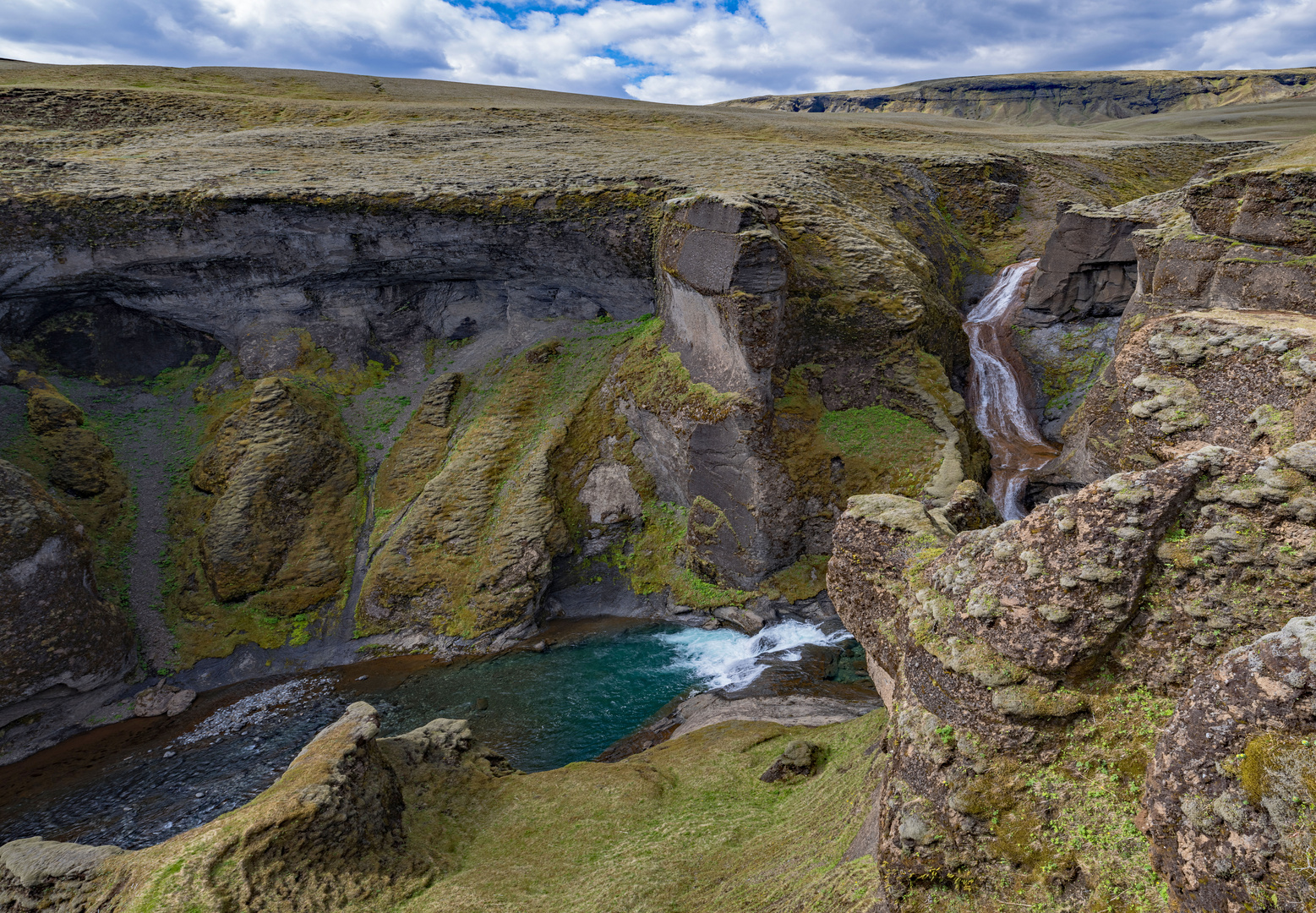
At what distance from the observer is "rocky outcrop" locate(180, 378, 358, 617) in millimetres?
25641

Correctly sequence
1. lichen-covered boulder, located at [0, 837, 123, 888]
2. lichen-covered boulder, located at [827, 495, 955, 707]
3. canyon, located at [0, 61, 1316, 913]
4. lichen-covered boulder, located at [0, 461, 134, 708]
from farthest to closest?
lichen-covered boulder, located at [0, 461, 134, 708]
lichen-covered boulder, located at [0, 837, 123, 888]
lichen-covered boulder, located at [827, 495, 955, 707]
canyon, located at [0, 61, 1316, 913]

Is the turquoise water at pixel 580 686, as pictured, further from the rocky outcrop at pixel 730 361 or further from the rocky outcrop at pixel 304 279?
the rocky outcrop at pixel 304 279

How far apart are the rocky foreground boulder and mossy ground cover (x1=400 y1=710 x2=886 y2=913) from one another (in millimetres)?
2323

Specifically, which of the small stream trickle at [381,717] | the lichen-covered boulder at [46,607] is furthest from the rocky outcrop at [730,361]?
the lichen-covered boulder at [46,607]

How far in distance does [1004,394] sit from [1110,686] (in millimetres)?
25437

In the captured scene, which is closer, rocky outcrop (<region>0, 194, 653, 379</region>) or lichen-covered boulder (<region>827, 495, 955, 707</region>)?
lichen-covered boulder (<region>827, 495, 955, 707</region>)

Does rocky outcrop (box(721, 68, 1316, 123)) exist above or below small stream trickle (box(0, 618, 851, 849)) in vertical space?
above

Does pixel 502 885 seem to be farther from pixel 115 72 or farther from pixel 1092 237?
pixel 115 72

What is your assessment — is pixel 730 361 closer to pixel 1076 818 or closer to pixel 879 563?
pixel 879 563

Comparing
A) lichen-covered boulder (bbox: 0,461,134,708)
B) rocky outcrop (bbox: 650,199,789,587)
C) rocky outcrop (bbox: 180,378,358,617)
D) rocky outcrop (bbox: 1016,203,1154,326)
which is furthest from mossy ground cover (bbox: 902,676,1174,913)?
rocky outcrop (bbox: 1016,203,1154,326)

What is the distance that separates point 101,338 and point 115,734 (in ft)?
61.9

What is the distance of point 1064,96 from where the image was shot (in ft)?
427

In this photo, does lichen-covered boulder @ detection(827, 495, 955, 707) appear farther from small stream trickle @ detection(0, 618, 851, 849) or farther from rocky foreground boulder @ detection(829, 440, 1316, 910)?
small stream trickle @ detection(0, 618, 851, 849)

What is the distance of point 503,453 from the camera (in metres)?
28.4
